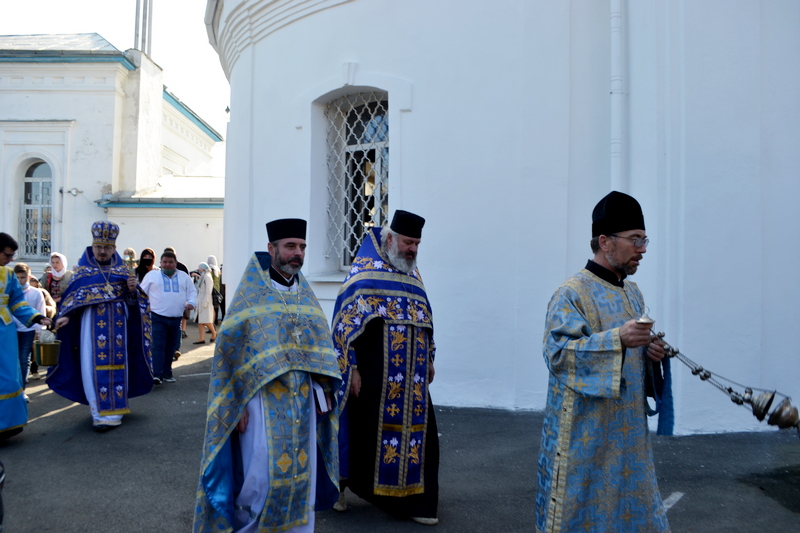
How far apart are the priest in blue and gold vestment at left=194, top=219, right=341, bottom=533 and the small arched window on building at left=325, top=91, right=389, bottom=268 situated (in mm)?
4023

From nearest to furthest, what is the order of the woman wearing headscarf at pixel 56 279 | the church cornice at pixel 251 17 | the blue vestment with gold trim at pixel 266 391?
1. the blue vestment with gold trim at pixel 266 391
2. the church cornice at pixel 251 17
3. the woman wearing headscarf at pixel 56 279

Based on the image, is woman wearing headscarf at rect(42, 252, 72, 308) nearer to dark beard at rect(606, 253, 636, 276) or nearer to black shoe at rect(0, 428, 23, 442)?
black shoe at rect(0, 428, 23, 442)

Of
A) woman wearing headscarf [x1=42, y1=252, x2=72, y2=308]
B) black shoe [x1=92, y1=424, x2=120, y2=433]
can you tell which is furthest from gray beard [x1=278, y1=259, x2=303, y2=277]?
woman wearing headscarf [x1=42, y1=252, x2=72, y2=308]

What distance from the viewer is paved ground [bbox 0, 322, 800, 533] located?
3.93 m

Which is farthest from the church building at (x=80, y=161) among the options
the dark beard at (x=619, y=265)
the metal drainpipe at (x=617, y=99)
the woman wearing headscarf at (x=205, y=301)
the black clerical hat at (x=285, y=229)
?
the dark beard at (x=619, y=265)

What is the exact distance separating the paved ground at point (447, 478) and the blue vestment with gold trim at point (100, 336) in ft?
1.20

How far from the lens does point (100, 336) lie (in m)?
6.09

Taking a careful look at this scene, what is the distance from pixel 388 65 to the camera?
22.9 ft

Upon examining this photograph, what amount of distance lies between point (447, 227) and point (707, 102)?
265 centimetres

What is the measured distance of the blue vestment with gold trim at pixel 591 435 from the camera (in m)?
2.72

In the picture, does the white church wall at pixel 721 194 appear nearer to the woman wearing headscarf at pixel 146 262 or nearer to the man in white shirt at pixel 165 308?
Result: the man in white shirt at pixel 165 308

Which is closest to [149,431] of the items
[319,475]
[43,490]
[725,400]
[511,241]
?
[43,490]

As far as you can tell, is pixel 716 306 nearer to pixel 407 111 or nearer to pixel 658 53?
pixel 658 53

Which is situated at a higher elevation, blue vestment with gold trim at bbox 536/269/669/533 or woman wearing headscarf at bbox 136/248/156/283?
woman wearing headscarf at bbox 136/248/156/283
